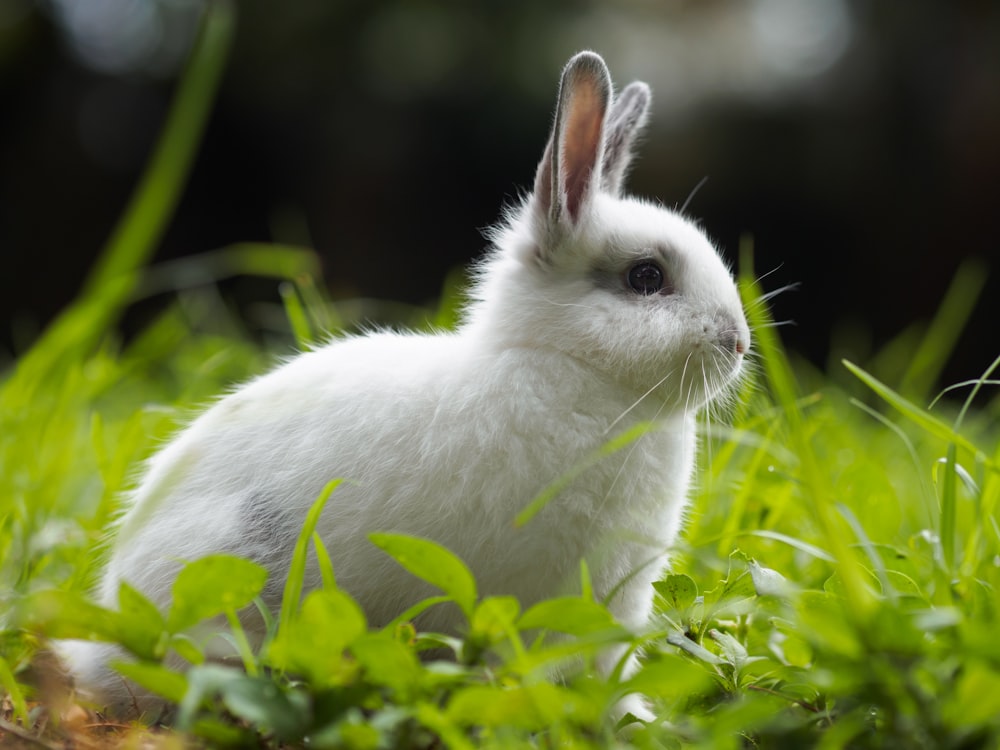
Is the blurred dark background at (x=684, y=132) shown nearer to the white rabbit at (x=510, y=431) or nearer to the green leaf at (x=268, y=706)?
the white rabbit at (x=510, y=431)

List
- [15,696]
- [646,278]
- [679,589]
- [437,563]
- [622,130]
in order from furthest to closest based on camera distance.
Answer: [622,130]
[646,278]
[679,589]
[15,696]
[437,563]

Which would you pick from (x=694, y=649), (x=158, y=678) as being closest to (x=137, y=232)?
(x=158, y=678)

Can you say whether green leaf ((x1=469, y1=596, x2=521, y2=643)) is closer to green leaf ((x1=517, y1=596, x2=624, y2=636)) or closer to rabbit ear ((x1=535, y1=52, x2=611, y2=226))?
green leaf ((x1=517, y1=596, x2=624, y2=636))

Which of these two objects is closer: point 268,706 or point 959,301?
point 268,706

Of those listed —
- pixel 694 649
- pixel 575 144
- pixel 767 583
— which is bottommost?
pixel 694 649

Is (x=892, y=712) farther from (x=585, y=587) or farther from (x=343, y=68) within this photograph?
(x=343, y=68)

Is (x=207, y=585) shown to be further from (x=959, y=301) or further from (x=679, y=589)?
(x=959, y=301)
